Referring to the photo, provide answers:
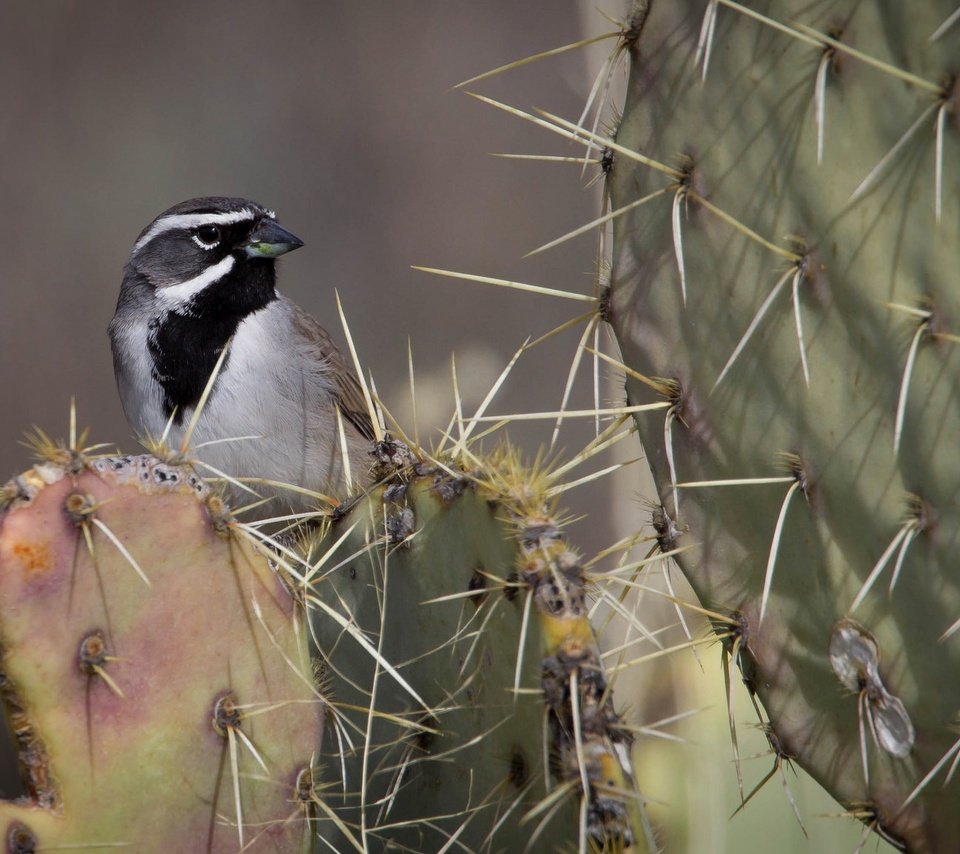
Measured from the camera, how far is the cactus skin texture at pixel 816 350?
174 centimetres

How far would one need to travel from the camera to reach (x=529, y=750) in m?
1.85

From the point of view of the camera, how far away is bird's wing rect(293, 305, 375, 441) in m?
3.95

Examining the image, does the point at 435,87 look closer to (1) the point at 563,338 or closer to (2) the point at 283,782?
(1) the point at 563,338

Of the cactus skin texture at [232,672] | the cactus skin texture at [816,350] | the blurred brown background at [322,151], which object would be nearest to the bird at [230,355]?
the cactus skin texture at [232,672]

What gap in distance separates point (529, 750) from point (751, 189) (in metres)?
0.96

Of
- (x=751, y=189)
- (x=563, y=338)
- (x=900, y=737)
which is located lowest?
(x=563, y=338)

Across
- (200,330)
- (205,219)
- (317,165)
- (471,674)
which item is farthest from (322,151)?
(471,674)

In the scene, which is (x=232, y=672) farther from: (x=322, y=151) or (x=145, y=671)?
(x=322, y=151)

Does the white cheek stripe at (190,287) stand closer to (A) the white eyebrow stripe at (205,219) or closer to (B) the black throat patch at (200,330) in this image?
(B) the black throat patch at (200,330)

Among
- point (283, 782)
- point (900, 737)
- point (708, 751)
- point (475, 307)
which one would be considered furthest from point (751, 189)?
point (475, 307)

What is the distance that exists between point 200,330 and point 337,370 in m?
0.55

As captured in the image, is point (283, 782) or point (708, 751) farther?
point (708, 751)

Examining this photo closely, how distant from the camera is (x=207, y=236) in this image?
3.75m

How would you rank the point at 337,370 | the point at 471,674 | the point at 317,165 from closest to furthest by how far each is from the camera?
the point at 471,674
the point at 337,370
the point at 317,165
